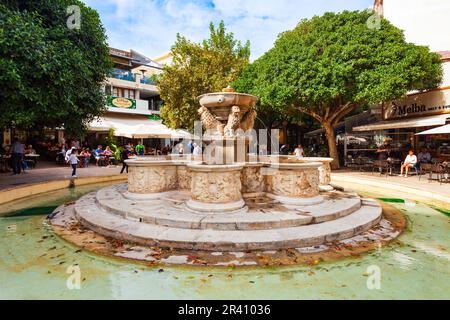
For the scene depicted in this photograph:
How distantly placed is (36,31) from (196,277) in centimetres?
782

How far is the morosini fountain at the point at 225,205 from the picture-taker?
4328 millimetres

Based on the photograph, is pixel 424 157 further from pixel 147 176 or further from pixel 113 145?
pixel 113 145

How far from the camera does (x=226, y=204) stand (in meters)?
5.32

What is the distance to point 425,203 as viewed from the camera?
24.9 feet

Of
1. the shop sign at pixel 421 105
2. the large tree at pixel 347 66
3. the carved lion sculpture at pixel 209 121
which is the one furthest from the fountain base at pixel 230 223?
the shop sign at pixel 421 105

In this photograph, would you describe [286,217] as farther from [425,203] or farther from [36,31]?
[36,31]

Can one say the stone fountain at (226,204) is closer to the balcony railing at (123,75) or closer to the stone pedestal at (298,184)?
the stone pedestal at (298,184)

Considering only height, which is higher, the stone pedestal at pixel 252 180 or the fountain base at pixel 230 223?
the stone pedestal at pixel 252 180

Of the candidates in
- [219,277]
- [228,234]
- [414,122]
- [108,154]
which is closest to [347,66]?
[414,122]


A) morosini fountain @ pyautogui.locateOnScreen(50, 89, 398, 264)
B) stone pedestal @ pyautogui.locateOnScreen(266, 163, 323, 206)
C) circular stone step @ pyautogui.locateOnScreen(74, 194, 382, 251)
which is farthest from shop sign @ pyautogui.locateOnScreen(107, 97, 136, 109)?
stone pedestal @ pyautogui.locateOnScreen(266, 163, 323, 206)

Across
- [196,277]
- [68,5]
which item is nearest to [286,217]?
[196,277]

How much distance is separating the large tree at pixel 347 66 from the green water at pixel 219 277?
8.63 m

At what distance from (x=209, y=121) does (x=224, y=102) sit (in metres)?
0.69
